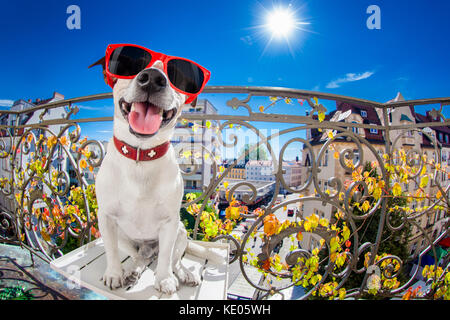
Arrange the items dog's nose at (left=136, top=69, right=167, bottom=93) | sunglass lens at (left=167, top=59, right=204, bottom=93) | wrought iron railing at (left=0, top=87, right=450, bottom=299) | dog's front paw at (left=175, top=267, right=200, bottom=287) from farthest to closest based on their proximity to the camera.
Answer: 1. wrought iron railing at (left=0, top=87, right=450, bottom=299)
2. dog's front paw at (left=175, top=267, right=200, bottom=287)
3. sunglass lens at (left=167, top=59, right=204, bottom=93)
4. dog's nose at (left=136, top=69, right=167, bottom=93)

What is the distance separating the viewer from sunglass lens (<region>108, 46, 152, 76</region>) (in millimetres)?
638

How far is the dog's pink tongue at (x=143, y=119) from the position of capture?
1.88 feet

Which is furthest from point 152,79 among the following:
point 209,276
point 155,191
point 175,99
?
point 209,276

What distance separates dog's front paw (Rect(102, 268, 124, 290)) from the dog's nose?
643 mm

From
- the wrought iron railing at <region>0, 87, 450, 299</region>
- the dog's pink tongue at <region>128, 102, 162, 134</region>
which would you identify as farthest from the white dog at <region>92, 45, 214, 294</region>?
the wrought iron railing at <region>0, 87, 450, 299</region>

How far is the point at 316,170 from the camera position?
1.15 metres

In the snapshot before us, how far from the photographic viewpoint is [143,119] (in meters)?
0.58

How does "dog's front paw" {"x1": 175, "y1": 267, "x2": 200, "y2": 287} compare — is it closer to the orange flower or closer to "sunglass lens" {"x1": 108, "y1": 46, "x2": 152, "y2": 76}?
the orange flower

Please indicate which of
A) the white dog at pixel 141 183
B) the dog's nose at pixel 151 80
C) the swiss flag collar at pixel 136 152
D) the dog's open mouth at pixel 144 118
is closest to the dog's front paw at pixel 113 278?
the white dog at pixel 141 183

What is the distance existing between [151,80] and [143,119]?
0.38 feet

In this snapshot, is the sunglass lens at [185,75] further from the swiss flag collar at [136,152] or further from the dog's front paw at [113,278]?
the dog's front paw at [113,278]

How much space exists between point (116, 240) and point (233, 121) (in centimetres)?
78

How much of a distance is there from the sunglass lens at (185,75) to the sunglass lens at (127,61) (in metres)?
0.09
